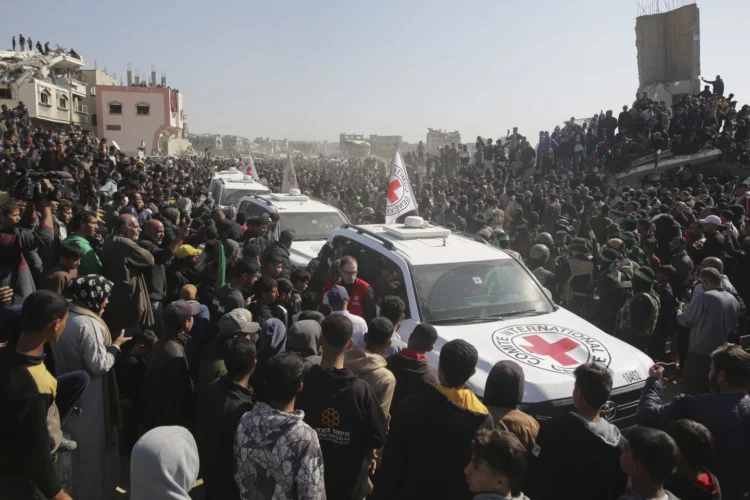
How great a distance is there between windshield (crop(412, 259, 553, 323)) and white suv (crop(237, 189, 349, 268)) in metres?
4.10

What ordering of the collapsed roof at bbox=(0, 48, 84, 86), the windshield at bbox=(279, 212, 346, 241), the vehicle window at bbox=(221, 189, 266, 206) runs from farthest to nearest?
1. the collapsed roof at bbox=(0, 48, 84, 86)
2. the vehicle window at bbox=(221, 189, 266, 206)
3. the windshield at bbox=(279, 212, 346, 241)

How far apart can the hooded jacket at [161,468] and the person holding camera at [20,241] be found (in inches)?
132

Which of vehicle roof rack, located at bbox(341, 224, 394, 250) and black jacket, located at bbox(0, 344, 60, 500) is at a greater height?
vehicle roof rack, located at bbox(341, 224, 394, 250)

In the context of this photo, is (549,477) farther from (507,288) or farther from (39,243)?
(39,243)

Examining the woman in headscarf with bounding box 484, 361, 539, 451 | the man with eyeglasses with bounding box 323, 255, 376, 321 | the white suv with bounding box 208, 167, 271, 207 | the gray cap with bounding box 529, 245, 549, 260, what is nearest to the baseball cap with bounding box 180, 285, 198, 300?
the man with eyeglasses with bounding box 323, 255, 376, 321

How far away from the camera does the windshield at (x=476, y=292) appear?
17.1 ft

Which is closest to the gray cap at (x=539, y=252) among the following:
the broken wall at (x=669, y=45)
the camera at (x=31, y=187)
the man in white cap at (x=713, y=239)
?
the man in white cap at (x=713, y=239)

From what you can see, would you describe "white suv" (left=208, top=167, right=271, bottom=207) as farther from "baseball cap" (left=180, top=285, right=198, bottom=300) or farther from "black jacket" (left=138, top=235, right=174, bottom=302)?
"baseball cap" (left=180, top=285, right=198, bottom=300)

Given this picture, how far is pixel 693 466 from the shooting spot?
2.62 meters

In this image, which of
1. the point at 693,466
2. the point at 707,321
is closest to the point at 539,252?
the point at 707,321

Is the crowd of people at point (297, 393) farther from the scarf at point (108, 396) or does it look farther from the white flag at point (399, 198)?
the white flag at point (399, 198)

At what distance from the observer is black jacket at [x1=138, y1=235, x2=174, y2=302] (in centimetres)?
585

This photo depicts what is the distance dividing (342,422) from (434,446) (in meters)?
0.50

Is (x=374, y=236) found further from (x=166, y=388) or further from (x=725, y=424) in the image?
(x=725, y=424)
